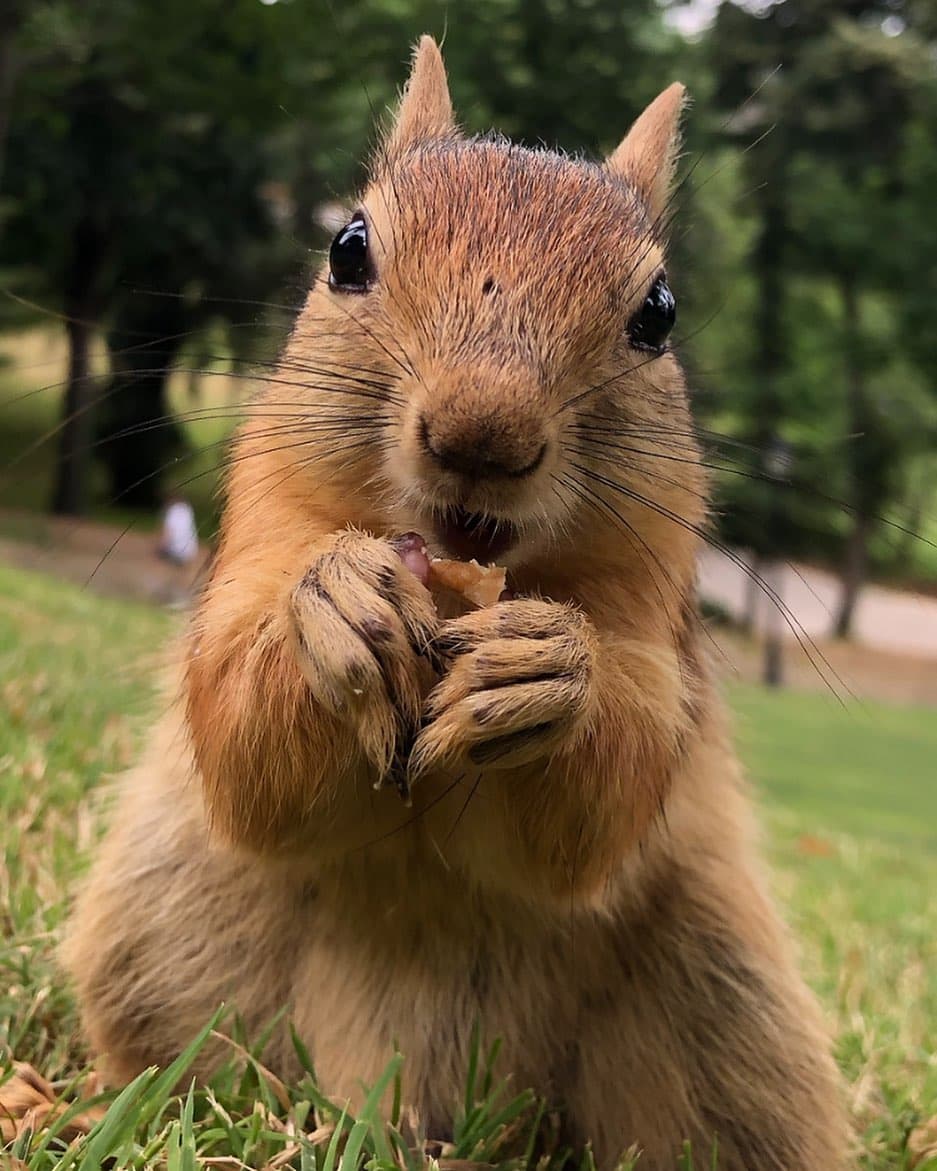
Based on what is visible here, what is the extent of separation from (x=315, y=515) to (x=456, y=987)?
79 centimetres

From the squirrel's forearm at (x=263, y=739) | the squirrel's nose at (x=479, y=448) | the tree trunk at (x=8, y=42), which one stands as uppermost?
the tree trunk at (x=8, y=42)

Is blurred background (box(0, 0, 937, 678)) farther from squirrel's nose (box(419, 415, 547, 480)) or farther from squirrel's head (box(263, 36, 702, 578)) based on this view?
squirrel's nose (box(419, 415, 547, 480))

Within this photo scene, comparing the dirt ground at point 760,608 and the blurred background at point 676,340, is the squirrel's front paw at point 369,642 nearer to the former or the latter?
the blurred background at point 676,340

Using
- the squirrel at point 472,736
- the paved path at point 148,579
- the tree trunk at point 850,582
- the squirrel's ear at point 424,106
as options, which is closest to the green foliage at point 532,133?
the tree trunk at point 850,582

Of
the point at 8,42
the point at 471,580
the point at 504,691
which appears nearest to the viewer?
the point at 504,691

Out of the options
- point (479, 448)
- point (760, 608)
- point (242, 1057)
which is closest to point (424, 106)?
point (479, 448)

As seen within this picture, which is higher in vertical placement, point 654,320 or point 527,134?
point 527,134

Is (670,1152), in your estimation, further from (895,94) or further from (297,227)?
(895,94)

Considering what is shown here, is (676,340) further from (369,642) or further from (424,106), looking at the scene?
(369,642)

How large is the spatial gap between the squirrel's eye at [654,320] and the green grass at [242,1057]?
3.91ft

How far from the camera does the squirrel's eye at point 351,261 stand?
181 cm

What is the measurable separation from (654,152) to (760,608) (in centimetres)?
1948

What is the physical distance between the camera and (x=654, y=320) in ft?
5.98

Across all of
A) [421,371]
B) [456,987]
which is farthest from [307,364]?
[456,987]
